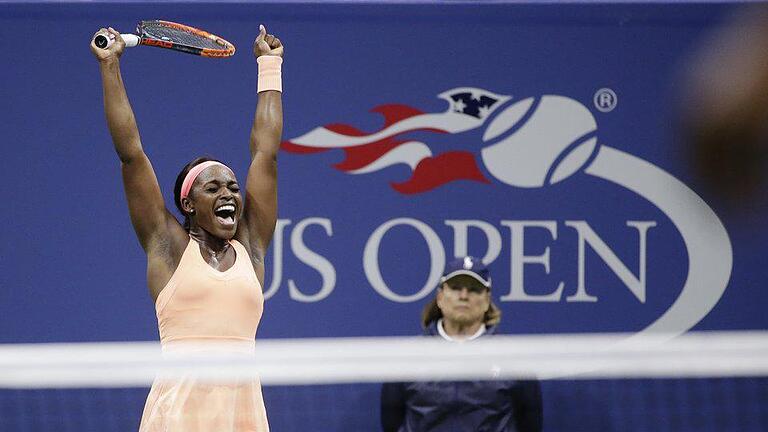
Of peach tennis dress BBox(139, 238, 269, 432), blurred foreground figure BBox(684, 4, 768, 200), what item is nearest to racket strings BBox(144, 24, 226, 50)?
peach tennis dress BBox(139, 238, 269, 432)

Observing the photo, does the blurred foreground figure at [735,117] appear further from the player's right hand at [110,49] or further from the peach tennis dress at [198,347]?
the player's right hand at [110,49]

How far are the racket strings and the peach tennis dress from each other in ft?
2.62

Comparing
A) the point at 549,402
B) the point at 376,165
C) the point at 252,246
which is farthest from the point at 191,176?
the point at 549,402

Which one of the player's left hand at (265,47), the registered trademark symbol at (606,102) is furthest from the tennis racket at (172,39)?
the registered trademark symbol at (606,102)

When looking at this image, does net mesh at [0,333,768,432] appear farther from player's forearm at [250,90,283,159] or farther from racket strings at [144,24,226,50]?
racket strings at [144,24,226,50]

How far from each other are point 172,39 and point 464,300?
1.40m

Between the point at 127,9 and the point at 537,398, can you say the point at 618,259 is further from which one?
the point at 127,9

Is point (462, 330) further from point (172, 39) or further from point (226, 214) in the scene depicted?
point (172, 39)

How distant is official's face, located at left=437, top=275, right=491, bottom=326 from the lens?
532 cm

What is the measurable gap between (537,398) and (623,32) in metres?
1.50

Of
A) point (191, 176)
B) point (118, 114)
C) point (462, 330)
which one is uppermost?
point (118, 114)

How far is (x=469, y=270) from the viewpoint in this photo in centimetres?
533

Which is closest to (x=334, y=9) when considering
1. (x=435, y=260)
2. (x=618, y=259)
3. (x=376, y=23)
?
(x=376, y=23)

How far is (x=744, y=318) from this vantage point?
19.3 ft
